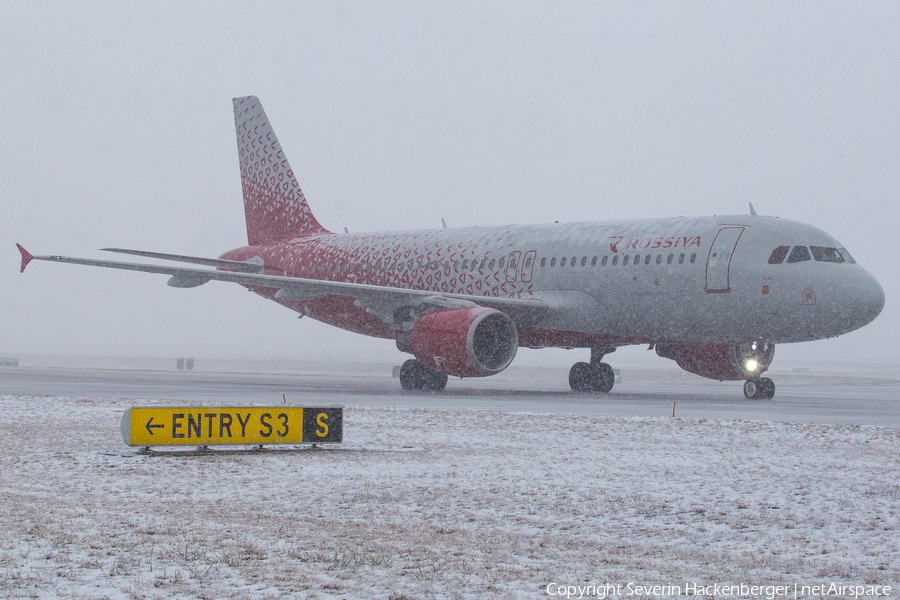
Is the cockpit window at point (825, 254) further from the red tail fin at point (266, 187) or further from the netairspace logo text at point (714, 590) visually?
the red tail fin at point (266, 187)

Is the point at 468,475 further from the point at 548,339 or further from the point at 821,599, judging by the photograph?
the point at 548,339

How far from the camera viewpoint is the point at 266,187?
96.7 ft

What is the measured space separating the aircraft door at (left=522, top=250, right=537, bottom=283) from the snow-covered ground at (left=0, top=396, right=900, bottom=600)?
34.7 ft

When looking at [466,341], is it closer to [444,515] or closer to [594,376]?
[594,376]

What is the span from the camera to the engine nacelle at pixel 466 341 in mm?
18984

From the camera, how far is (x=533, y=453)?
9.92 m

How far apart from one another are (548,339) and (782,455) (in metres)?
12.0

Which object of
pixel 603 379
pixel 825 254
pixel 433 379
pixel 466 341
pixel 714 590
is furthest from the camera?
pixel 603 379

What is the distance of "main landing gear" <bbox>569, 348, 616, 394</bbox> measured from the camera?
2283 centimetres

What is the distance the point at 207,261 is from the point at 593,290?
36.7ft

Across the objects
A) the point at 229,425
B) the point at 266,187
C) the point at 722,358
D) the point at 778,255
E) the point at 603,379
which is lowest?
the point at 229,425

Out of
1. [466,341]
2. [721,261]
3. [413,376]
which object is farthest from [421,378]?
[721,261]

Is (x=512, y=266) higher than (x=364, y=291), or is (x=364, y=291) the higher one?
(x=512, y=266)

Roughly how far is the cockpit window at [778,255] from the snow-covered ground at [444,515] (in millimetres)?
Answer: 7449
